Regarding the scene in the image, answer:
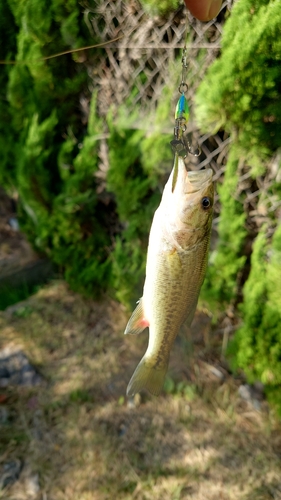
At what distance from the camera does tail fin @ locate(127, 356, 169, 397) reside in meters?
1.81

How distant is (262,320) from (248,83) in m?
1.63

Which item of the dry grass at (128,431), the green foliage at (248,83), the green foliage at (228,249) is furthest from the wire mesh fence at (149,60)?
the dry grass at (128,431)

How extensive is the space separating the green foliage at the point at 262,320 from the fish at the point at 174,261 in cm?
121

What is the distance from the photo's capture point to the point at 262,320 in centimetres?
284

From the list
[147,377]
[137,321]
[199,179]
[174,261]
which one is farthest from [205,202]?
[147,377]

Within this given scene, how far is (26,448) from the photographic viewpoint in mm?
2996

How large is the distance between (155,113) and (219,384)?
2.40 meters

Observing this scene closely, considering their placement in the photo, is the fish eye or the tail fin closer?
the fish eye

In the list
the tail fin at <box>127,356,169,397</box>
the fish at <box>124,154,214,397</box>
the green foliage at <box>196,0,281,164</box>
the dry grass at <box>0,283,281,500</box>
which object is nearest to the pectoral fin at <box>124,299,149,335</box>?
the fish at <box>124,154,214,397</box>

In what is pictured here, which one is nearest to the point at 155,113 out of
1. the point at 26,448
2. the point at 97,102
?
the point at 97,102

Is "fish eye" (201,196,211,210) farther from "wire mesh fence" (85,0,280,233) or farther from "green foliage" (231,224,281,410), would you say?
"wire mesh fence" (85,0,280,233)

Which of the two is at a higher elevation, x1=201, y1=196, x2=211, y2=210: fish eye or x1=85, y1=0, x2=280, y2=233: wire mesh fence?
x1=85, y1=0, x2=280, y2=233: wire mesh fence

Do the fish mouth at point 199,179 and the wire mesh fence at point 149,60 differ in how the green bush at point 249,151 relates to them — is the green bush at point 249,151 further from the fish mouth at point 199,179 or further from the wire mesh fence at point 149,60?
the fish mouth at point 199,179

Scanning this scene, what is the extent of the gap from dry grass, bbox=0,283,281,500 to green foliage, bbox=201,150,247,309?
0.47 metres
